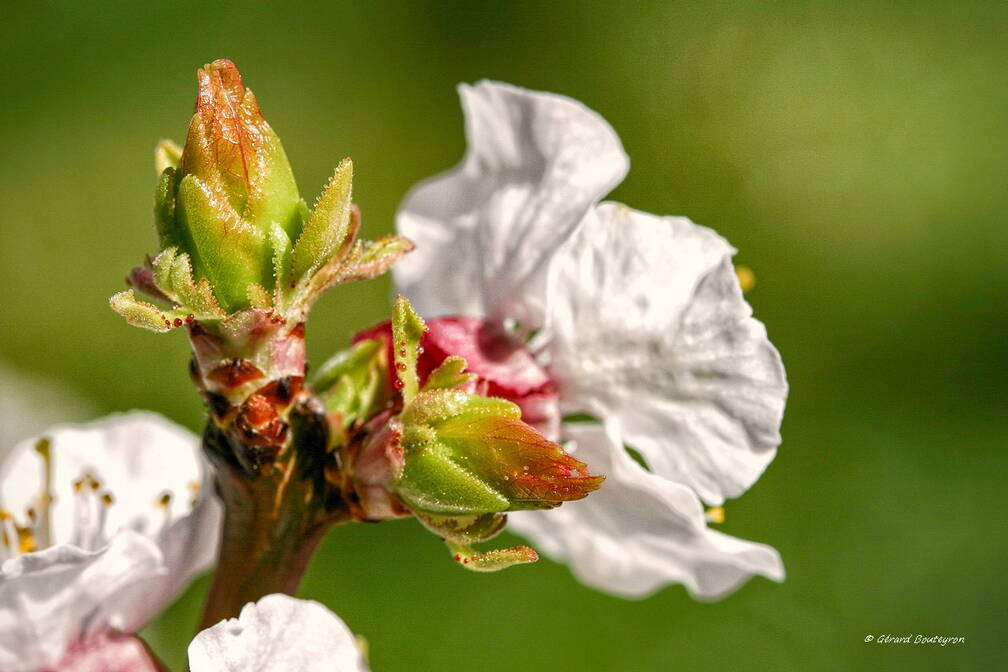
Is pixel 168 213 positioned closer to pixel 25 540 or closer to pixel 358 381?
pixel 358 381

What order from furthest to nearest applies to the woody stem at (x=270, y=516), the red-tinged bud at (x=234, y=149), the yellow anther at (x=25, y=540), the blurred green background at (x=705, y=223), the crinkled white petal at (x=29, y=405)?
the blurred green background at (x=705, y=223) < the crinkled white petal at (x=29, y=405) < the yellow anther at (x=25, y=540) < the woody stem at (x=270, y=516) < the red-tinged bud at (x=234, y=149)

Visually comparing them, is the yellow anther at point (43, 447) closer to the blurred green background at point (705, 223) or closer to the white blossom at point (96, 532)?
the white blossom at point (96, 532)

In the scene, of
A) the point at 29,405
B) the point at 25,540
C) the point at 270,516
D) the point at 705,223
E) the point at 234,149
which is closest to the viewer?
the point at 234,149

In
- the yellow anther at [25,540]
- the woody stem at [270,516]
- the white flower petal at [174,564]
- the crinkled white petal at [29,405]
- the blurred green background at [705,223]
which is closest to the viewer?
the woody stem at [270,516]

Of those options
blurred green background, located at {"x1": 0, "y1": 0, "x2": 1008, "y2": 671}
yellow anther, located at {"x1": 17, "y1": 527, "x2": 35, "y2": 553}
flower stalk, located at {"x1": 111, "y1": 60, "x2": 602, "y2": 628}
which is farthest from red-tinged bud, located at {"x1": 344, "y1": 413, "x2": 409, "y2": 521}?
blurred green background, located at {"x1": 0, "y1": 0, "x2": 1008, "y2": 671}

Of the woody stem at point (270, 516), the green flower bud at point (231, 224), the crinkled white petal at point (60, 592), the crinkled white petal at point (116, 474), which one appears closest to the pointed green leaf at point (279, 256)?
the green flower bud at point (231, 224)

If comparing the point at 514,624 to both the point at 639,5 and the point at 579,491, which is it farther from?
the point at 639,5

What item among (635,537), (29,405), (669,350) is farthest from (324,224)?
(29,405)
